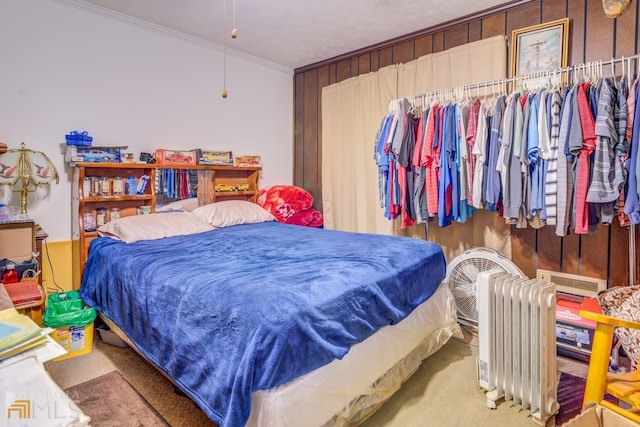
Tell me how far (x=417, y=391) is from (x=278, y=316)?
1185 millimetres

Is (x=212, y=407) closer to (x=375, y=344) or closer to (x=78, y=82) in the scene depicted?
(x=375, y=344)

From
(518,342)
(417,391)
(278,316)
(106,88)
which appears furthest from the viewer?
(106,88)

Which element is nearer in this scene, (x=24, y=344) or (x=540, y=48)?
(x=24, y=344)

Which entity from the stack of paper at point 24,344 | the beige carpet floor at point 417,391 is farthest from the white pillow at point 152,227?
the stack of paper at point 24,344

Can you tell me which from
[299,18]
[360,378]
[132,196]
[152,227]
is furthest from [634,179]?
[132,196]

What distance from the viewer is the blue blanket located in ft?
4.35

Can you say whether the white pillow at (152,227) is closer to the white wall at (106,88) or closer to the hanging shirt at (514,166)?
the white wall at (106,88)

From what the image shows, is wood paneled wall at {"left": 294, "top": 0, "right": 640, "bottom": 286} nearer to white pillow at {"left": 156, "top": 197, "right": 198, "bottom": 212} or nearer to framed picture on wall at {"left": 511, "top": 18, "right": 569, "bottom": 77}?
framed picture on wall at {"left": 511, "top": 18, "right": 569, "bottom": 77}

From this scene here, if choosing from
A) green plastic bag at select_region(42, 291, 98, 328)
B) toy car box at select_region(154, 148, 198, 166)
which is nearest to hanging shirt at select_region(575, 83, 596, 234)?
toy car box at select_region(154, 148, 198, 166)

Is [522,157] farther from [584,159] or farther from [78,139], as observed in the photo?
[78,139]

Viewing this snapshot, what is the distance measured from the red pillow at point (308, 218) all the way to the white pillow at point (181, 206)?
102cm

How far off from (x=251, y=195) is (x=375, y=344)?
2.69 meters

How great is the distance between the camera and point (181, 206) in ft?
11.2

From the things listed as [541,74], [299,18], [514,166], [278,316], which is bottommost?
[278,316]
